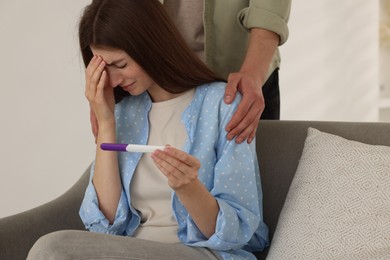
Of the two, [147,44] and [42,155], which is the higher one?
[147,44]

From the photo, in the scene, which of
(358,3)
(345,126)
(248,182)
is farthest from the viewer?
(358,3)

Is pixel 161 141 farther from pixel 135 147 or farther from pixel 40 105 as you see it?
pixel 40 105

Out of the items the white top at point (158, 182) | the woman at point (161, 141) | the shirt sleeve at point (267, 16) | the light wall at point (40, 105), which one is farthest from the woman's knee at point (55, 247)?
the light wall at point (40, 105)

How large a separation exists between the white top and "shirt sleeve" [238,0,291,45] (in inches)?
10.5

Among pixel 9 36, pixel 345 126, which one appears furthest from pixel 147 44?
pixel 9 36

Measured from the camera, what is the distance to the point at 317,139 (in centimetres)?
170

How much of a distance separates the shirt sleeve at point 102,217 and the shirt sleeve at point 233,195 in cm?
18

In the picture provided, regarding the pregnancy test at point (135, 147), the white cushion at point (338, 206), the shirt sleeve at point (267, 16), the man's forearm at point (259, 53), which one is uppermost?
the shirt sleeve at point (267, 16)

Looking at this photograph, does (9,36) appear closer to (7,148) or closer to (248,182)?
(7,148)

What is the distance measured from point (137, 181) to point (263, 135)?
13.8 inches

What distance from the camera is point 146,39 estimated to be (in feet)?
5.28

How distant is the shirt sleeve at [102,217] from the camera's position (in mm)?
1672

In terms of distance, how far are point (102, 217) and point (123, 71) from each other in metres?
0.32

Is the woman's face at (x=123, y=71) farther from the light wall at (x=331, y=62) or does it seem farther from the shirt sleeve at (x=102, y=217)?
the light wall at (x=331, y=62)
